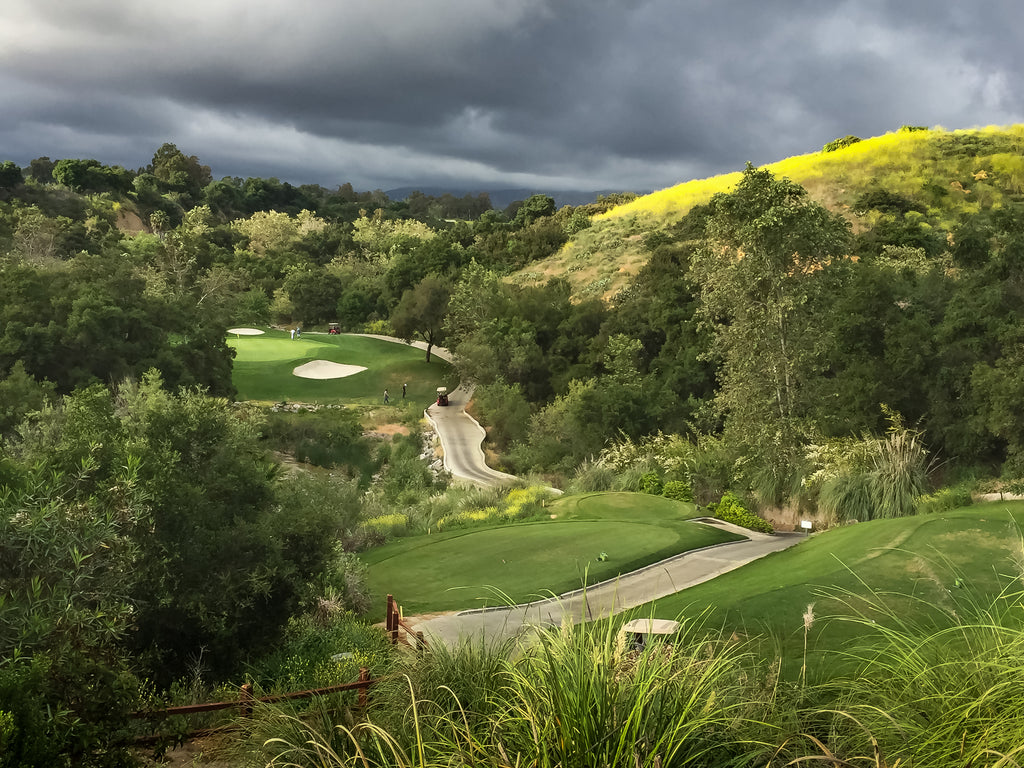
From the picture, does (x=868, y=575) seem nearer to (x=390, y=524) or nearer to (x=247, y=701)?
(x=247, y=701)

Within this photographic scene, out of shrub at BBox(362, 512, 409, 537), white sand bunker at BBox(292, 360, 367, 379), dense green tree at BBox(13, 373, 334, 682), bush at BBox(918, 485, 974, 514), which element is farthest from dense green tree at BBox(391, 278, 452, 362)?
dense green tree at BBox(13, 373, 334, 682)

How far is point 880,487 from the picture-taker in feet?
57.4

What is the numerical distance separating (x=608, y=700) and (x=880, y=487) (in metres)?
16.7

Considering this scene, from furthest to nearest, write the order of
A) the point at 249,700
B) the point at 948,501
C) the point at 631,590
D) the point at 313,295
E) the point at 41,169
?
1. the point at 41,169
2. the point at 313,295
3. the point at 948,501
4. the point at 631,590
5. the point at 249,700

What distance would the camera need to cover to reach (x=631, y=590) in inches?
472

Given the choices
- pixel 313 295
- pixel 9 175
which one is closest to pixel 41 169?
pixel 9 175

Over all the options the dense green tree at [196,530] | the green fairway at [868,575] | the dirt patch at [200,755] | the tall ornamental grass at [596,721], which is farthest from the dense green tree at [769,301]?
the tall ornamental grass at [596,721]

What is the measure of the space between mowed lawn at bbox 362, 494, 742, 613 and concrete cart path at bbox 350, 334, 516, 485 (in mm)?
8646

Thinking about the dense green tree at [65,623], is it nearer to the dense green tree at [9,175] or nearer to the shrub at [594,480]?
the shrub at [594,480]

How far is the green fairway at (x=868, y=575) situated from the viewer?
7953 mm

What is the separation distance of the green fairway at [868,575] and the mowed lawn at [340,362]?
3207 centimetres

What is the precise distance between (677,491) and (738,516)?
9.49 feet

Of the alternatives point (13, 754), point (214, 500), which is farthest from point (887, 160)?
point (13, 754)

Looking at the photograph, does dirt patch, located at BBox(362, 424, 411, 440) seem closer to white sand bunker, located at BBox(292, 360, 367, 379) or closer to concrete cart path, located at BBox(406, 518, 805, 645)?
white sand bunker, located at BBox(292, 360, 367, 379)
